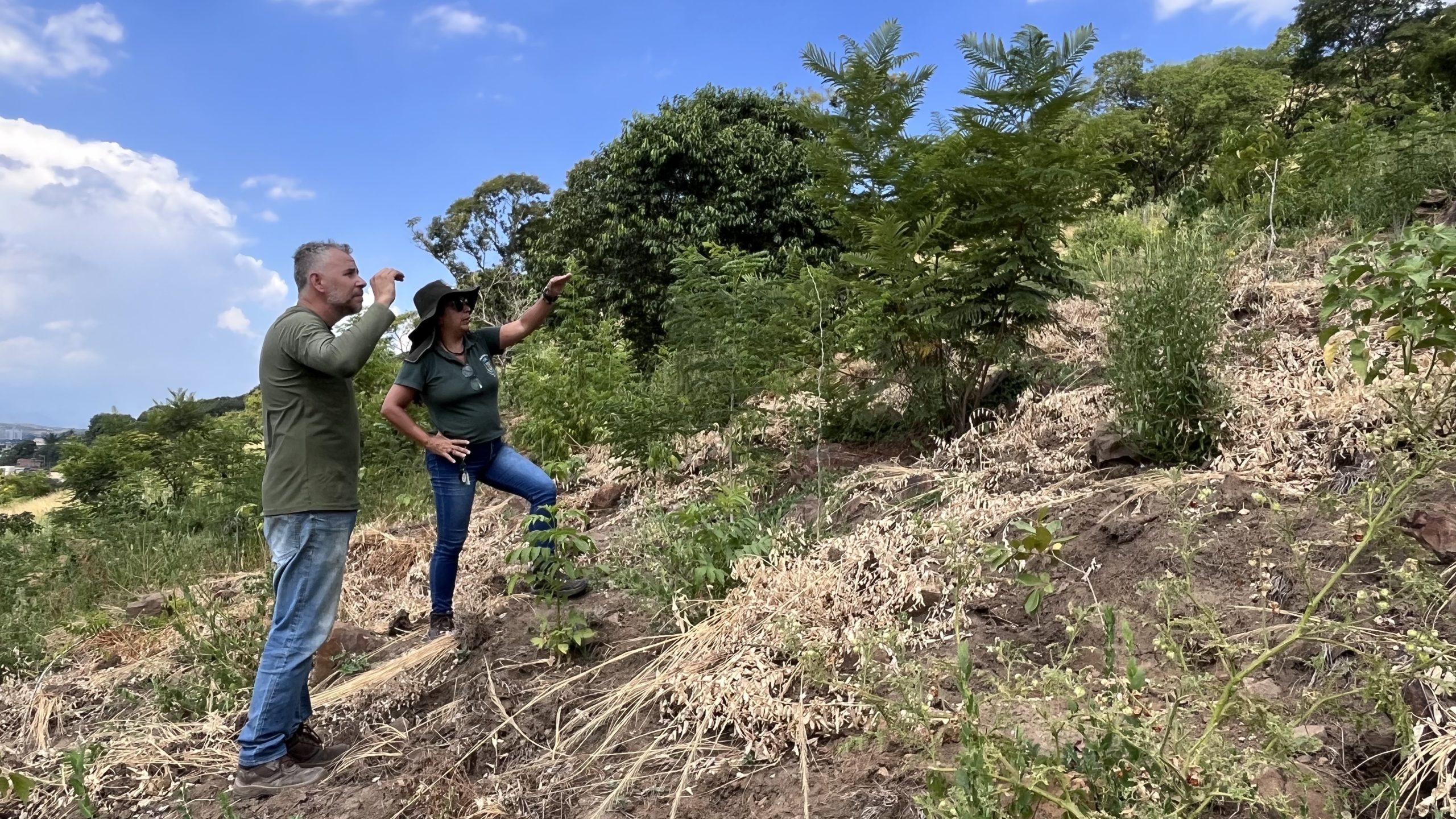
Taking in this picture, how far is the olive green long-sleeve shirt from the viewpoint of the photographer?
299 centimetres

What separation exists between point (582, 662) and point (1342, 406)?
3.20 m

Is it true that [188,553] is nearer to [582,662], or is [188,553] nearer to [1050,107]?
[582,662]

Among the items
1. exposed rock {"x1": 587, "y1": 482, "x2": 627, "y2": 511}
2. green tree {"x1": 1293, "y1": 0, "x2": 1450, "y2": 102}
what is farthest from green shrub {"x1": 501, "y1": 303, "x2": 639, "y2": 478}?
green tree {"x1": 1293, "y1": 0, "x2": 1450, "y2": 102}

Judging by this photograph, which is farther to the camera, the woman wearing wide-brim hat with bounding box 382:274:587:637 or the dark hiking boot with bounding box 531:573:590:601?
the woman wearing wide-brim hat with bounding box 382:274:587:637

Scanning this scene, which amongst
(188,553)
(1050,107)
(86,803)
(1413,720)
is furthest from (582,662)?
(188,553)

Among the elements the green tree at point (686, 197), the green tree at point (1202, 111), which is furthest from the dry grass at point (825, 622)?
the green tree at point (1202, 111)

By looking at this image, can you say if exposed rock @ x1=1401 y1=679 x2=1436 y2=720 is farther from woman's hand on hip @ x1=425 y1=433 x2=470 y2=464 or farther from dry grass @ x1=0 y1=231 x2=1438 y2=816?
woman's hand on hip @ x1=425 y1=433 x2=470 y2=464

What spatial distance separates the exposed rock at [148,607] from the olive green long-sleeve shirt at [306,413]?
2.91 m

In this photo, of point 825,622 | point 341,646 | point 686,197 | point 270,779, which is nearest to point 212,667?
point 341,646

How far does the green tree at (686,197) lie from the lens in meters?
13.8

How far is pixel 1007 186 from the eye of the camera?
4184 mm

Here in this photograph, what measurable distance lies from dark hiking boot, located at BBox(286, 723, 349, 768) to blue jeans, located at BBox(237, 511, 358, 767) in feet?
0.10

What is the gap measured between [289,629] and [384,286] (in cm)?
137

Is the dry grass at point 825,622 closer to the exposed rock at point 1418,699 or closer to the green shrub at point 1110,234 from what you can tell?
the exposed rock at point 1418,699
